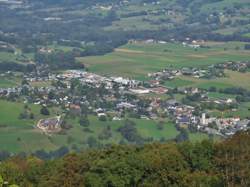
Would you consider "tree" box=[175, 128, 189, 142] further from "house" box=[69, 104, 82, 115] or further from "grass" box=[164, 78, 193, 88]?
"grass" box=[164, 78, 193, 88]

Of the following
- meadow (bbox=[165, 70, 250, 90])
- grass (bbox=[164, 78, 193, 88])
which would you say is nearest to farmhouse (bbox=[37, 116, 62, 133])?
grass (bbox=[164, 78, 193, 88])

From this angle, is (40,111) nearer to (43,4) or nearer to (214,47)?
(214,47)

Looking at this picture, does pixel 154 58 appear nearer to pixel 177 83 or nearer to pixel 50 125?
pixel 177 83

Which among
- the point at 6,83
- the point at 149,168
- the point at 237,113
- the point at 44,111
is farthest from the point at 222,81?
the point at 149,168

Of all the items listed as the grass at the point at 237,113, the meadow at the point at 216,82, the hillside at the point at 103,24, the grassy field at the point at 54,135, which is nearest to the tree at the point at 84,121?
the grassy field at the point at 54,135

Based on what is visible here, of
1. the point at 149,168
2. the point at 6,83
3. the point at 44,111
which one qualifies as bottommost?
the point at 6,83

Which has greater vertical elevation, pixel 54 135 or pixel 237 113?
pixel 54 135
